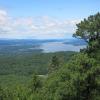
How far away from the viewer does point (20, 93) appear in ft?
134

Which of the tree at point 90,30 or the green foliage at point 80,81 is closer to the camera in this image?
the green foliage at point 80,81

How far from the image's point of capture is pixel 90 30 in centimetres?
3562

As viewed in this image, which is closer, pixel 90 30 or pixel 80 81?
pixel 80 81

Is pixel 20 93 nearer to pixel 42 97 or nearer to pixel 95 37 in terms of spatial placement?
pixel 42 97

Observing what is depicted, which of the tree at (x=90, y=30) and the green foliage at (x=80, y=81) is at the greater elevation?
the tree at (x=90, y=30)

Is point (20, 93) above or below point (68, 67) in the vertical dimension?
below

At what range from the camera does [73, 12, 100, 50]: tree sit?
35.3 metres

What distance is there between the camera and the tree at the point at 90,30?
116 feet

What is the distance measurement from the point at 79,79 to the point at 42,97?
622 cm

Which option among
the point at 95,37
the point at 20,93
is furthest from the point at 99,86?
Result: the point at 20,93

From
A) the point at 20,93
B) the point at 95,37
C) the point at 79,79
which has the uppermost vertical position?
the point at 95,37

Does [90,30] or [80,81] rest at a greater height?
[90,30]

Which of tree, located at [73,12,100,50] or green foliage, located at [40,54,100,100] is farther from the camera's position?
tree, located at [73,12,100,50]

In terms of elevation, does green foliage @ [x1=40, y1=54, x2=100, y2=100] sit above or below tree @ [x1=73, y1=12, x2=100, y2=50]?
below
